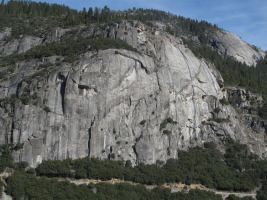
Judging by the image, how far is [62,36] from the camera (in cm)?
10088

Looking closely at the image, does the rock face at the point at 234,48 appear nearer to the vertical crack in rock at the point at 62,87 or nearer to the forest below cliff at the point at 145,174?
the forest below cliff at the point at 145,174

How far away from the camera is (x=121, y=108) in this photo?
255 feet

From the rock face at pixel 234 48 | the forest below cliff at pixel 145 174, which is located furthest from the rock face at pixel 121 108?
the rock face at pixel 234 48

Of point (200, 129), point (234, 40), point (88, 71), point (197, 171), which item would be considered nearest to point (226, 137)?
point (200, 129)

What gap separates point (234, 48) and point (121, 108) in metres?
99.9

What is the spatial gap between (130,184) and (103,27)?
138ft

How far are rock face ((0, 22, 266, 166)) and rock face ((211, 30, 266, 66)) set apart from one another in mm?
72925

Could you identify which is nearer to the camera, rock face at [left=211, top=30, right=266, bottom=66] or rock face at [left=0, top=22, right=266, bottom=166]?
rock face at [left=0, top=22, right=266, bottom=166]

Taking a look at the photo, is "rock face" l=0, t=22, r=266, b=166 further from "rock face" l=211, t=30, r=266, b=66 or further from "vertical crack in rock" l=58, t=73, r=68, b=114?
"rock face" l=211, t=30, r=266, b=66

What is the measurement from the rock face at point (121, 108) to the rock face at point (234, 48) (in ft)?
239

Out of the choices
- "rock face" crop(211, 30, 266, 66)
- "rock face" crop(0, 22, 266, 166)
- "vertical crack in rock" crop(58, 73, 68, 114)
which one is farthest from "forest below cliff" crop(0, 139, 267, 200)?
"rock face" crop(211, 30, 266, 66)

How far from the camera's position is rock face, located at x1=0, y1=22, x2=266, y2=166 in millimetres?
71812

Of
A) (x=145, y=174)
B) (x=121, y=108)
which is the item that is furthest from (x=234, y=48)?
(x=145, y=174)

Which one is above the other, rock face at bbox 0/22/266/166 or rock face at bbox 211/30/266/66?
rock face at bbox 211/30/266/66
